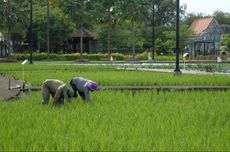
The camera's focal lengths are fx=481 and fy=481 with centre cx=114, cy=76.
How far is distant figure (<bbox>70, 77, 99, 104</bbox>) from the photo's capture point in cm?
1068

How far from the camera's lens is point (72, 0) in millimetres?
50625

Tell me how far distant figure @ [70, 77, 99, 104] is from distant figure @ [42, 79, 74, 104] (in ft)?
0.88

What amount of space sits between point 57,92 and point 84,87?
26.0 inches

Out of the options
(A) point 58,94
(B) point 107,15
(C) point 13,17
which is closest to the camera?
(A) point 58,94

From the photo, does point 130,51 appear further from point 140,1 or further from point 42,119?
point 42,119

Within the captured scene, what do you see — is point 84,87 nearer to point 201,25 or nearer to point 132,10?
point 132,10

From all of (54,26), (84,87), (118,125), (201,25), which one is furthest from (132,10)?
(118,125)

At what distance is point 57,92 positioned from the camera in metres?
10.5

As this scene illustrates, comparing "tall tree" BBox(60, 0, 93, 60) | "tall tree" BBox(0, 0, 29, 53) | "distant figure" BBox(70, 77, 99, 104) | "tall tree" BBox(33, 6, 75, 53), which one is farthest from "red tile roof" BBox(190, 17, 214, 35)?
"distant figure" BBox(70, 77, 99, 104)

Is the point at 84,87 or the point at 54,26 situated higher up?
the point at 54,26

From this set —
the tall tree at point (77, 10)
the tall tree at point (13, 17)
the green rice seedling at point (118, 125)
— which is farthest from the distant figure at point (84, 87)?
the tall tree at point (77, 10)

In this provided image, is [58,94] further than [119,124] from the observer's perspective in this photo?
Yes

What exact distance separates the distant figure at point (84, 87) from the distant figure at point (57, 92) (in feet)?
0.88

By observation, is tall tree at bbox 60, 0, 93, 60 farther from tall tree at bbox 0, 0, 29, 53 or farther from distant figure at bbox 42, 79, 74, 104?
distant figure at bbox 42, 79, 74, 104
